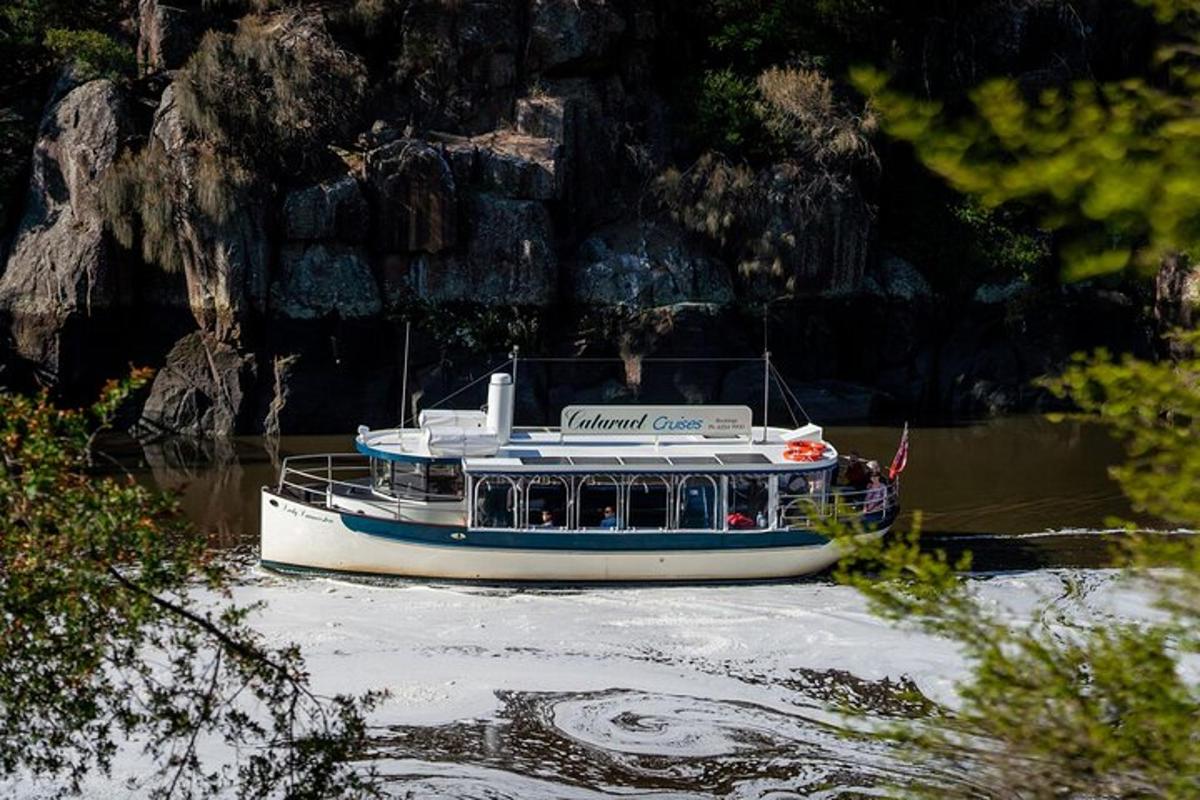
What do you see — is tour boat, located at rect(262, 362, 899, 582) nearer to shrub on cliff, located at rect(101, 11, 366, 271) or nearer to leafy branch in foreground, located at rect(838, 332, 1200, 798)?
shrub on cliff, located at rect(101, 11, 366, 271)

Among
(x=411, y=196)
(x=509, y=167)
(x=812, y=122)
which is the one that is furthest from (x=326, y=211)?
(x=812, y=122)

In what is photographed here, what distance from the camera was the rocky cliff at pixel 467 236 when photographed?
33812 mm

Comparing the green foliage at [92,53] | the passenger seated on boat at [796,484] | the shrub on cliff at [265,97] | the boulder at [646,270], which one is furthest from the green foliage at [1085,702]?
the green foliage at [92,53]

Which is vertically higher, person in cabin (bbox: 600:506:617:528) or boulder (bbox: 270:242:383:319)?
boulder (bbox: 270:242:383:319)

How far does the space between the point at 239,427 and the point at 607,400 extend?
358 inches

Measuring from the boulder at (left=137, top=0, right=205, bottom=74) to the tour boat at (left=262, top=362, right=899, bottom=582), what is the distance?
744 inches

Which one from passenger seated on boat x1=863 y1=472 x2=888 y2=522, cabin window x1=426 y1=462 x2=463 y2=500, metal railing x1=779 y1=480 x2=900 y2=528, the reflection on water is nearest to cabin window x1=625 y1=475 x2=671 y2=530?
metal railing x1=779 y1=480 x2=900 y2=528

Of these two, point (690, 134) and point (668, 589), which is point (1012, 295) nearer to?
point (690, 134)

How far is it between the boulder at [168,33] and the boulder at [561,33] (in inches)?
353

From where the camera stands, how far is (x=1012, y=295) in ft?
128

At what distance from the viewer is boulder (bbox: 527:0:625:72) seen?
36906 millimetres

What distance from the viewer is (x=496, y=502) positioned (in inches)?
848

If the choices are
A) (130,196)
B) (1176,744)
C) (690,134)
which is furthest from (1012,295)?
(1176,744)

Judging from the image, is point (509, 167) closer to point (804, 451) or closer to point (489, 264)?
point (489, 264)
